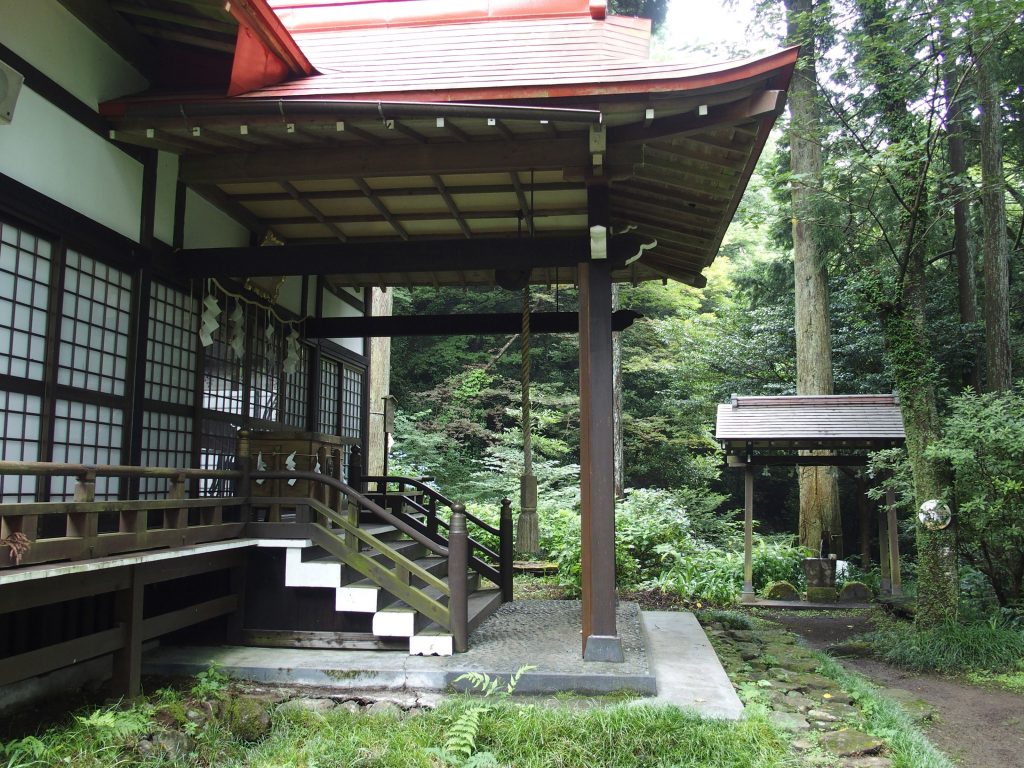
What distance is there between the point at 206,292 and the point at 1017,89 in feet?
53.3

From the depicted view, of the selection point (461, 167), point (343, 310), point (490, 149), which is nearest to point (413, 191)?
point (461, 167)

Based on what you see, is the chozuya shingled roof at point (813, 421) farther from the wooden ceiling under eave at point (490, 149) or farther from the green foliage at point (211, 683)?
the green foliage at point (211, 683)

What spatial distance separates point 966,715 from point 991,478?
3.10 m

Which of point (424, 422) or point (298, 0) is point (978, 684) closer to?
point (298, 0)

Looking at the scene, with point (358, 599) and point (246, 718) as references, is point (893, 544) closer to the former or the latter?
point (358, 599)

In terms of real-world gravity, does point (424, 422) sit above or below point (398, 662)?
above

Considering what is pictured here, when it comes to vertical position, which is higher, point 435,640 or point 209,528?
point 209,528

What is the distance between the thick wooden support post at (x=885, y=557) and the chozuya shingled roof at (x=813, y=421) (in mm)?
1700

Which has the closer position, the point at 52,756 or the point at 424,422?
the point at 52,756

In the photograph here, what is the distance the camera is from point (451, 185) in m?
7.32

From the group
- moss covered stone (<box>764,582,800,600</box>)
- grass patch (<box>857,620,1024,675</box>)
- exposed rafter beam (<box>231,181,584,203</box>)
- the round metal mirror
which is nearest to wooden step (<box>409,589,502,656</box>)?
exposed rafter beam (<box>231,181,584,203</box>)

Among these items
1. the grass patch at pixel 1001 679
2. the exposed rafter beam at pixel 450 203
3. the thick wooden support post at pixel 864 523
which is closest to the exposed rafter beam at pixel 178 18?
the exposed rafter beam at pixel 450 203

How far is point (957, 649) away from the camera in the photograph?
7.97 metres

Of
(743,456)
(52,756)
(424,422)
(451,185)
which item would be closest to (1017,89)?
(743,456)
